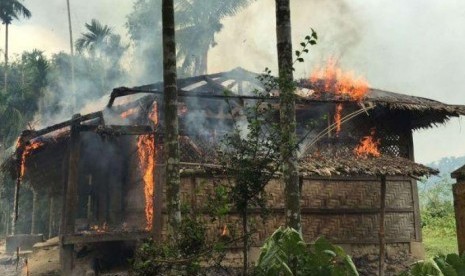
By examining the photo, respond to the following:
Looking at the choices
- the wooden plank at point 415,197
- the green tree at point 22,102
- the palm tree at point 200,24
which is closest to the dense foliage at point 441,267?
the wooden plank at point 415,197

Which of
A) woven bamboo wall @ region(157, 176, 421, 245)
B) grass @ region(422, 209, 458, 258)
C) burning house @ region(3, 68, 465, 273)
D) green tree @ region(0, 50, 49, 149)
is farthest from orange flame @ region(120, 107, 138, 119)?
green tree @ region(0, 50, 49, 149)

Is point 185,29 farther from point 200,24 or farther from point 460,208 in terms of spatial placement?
point 460,208

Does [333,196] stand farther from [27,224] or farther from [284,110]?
[27,224]

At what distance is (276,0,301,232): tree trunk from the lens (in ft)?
23.3

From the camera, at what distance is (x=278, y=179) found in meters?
12.5

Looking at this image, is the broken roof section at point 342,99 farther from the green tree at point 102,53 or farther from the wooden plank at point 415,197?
the green tree at point 102,53

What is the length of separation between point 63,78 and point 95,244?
27.3 m

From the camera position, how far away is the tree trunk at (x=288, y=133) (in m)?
7.11

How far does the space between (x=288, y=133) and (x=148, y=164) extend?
6.24m

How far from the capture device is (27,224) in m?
32.4

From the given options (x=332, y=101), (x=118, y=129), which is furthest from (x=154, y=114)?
(x=332, y=101)

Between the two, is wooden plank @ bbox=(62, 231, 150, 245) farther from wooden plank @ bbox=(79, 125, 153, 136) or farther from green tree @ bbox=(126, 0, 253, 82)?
green tree @ bbox=(126, 0, 253, 82)

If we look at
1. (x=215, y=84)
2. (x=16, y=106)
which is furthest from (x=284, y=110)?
(x=16, y=106)

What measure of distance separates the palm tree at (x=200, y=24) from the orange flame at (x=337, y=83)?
14.7 m
